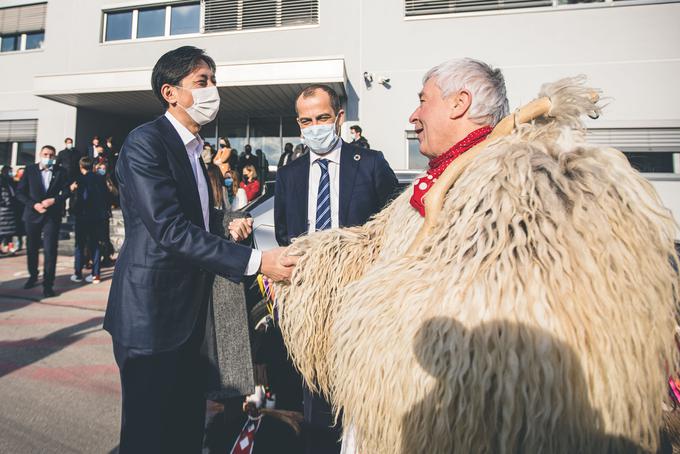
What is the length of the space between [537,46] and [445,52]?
2.11 meters

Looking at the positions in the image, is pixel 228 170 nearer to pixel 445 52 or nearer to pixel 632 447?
pixel 445 52

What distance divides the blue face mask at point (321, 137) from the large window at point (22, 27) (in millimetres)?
14646

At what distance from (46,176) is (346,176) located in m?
6.24

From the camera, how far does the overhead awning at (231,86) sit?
862 centimetres

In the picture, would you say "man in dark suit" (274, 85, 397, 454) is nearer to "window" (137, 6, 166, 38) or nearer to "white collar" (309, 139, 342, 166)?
"white collar" (309, 139, 342, 166)

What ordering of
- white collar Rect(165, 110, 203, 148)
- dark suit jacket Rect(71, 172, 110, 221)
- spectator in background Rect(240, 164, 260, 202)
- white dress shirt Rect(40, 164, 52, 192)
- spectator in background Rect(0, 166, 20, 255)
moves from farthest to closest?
1. spectator in background Rect(0, 166, 20, 255)
2. spectator in background Rect(240, 164, 260, 202)
3. dark suit jacket Rect(71, 172, 110, 221)
4. white dress shirt Rect(40, 164, 52, 192)
5. white collar Rect(165, 110, 203, 148)

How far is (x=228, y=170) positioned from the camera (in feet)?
24.0

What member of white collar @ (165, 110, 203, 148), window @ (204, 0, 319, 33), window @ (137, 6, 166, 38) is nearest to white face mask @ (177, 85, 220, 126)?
white collar @ (165, 110, 203, 148)

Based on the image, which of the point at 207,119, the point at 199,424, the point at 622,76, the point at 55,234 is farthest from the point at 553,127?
the point at 622,76

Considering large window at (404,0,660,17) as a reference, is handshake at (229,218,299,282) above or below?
below

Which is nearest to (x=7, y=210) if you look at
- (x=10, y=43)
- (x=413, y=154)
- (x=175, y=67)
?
(x=10, y=43)

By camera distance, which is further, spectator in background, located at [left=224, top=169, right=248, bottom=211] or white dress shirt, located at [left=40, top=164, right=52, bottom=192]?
spectator in background, located at [left=224, top=169, right=248, bottom=211]

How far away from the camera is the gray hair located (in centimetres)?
117

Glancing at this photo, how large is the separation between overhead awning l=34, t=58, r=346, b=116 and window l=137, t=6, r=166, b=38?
2.14m
